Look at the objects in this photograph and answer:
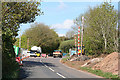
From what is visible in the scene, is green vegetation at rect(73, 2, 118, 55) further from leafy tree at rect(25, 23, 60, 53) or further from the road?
leafy tree at rect(25, 23, 60, 53)

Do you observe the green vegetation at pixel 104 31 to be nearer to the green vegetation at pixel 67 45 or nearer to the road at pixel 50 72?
the road at pixel 50 72

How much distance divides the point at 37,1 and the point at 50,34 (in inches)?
2342

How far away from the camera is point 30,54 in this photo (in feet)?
208

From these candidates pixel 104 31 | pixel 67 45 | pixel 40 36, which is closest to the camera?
pixel 104 31

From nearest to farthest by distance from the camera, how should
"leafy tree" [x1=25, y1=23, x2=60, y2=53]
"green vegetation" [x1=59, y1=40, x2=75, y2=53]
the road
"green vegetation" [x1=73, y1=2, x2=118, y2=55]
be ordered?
the road, "green vegetation" [x1=73, y1=2, x2=118, y2=55], "leafy tree" [x1=25, y1=23, x2=60, y2=53], "green vegetation" [x1=59, y1=40, x2=75, y2=53]

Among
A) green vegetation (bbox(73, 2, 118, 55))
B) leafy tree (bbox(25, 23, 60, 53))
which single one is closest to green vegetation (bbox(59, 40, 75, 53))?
leafy tree (bbox(25, 23, 60, 53))

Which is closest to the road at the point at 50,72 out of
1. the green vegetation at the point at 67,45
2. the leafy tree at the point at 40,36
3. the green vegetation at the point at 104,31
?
the green vegetation at the point at 104,31

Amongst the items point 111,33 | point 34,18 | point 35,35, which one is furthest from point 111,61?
point 35,35

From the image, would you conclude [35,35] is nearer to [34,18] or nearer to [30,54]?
[30,54]

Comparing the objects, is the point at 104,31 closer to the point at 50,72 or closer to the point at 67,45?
the point at 50,72

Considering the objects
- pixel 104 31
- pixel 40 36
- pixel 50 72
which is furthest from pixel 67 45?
pixel 50 72

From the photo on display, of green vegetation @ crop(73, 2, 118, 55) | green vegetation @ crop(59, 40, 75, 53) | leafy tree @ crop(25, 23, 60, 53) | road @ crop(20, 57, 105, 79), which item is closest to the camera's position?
road @ crop(20, 57, 105, 79)

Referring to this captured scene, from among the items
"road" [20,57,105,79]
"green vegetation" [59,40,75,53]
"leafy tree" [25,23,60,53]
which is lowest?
"road" [20,57,105,79]

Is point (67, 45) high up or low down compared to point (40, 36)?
down
